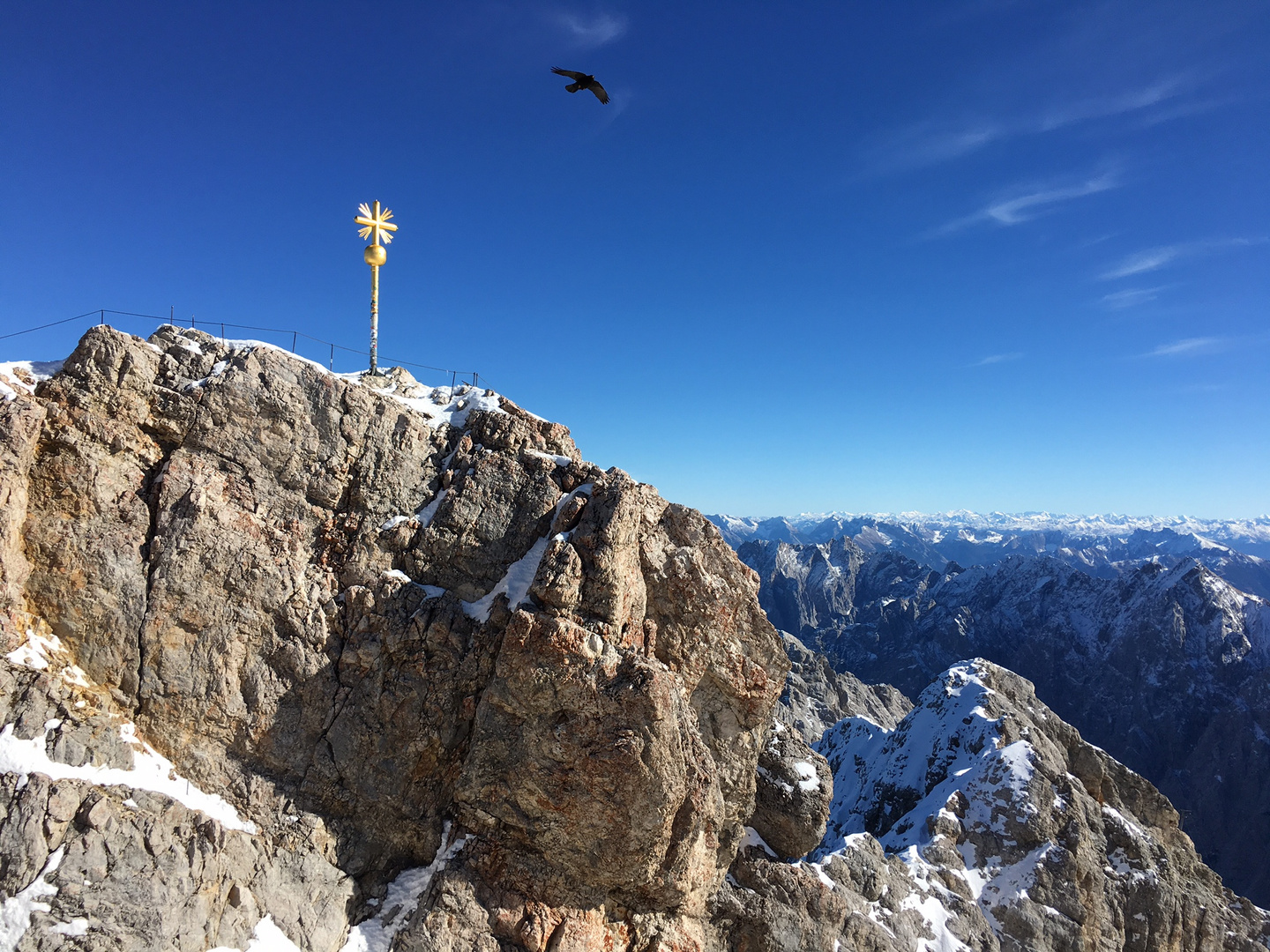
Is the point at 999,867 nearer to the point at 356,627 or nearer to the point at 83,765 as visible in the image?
the point at 356,627

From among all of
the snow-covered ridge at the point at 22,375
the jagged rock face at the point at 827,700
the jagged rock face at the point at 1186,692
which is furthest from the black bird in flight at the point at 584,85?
the jagged rock face at the point at 1186,692

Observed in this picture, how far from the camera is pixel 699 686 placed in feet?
101

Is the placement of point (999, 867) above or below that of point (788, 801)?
below

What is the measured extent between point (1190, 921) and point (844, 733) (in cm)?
4318

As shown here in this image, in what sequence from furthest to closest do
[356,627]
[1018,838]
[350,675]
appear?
[1018,838] → [356,627] → [350,675]

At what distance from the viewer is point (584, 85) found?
20.1m

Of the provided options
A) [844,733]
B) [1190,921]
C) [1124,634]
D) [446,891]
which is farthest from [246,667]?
[1124,634]

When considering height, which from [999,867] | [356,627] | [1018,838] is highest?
[356,627]

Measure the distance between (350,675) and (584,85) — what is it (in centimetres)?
2312

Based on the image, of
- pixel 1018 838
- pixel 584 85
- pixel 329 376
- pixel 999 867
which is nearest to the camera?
pixel 584 85

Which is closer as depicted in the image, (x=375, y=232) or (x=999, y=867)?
(x=375, y=232)

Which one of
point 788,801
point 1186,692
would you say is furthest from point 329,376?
point 1186,692

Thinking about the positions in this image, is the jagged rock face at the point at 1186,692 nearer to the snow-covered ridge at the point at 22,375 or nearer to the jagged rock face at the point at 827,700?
the jagged rock face at the point at 827,700

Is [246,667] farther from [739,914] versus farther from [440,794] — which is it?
[739,914]
